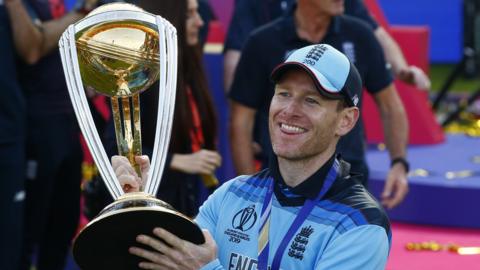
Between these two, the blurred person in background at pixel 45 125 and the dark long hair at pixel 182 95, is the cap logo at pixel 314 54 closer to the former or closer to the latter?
the dark long hair at pixel 182 95

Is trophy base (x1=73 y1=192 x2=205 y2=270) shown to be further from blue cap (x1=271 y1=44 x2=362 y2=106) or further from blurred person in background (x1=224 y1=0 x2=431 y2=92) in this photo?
blurred person in background (x1=224 y1=0 x2=431 y2=92)

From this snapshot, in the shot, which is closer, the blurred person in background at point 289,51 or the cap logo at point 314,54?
the cap logo at point 314,54

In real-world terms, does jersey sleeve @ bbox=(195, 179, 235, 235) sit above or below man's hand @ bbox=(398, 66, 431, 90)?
above

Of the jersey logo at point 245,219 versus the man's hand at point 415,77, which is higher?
the jersey logo at point 245,219

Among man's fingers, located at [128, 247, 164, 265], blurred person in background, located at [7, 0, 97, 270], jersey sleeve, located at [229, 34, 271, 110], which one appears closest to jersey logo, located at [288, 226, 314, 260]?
man's fingers, located at [128, 247, 164, 265]

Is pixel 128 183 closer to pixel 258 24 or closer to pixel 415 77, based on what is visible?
pixel 415 77

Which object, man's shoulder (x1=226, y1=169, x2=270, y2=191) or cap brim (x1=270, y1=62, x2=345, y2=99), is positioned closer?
cap brim (x1=270, y1=62, x2=345, y2=99)

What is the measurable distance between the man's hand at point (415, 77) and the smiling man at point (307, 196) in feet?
8.42

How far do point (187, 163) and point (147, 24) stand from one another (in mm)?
1770

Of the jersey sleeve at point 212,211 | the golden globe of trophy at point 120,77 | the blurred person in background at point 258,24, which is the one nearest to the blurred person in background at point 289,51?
the blurred person in background at point 258,24

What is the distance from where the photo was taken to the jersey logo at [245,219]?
9.51ft

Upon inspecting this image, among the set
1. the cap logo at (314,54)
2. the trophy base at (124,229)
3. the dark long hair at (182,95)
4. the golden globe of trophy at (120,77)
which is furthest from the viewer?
the dark long hair at (182,95)

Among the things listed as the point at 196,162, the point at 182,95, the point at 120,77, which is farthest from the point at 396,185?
the point at 120,77

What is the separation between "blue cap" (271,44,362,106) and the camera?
2818mm
